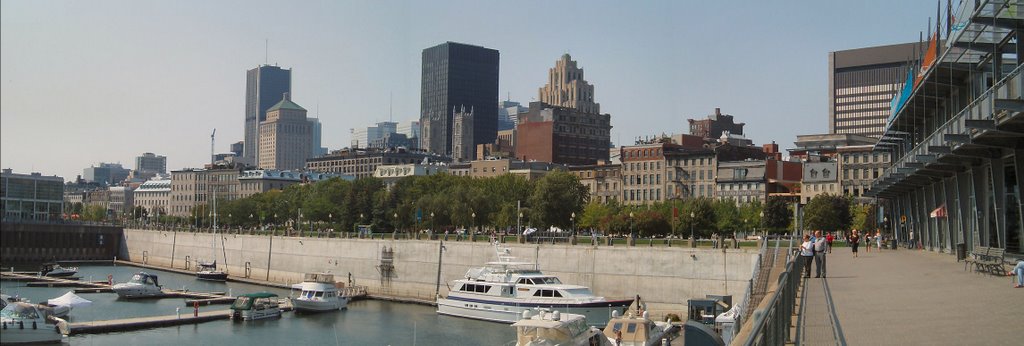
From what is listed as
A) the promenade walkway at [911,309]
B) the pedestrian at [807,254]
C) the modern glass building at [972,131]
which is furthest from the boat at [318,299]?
the promenade walkway at [911,309]

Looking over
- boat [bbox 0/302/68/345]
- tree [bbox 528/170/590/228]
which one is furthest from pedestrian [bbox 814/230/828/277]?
tree [bbox 528/170/590/228]

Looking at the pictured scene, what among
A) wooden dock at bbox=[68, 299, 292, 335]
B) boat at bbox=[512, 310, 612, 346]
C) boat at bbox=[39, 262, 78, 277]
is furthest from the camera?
boat at bbox=[39, 262, 78, 277]

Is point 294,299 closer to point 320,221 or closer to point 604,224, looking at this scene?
point 604,224

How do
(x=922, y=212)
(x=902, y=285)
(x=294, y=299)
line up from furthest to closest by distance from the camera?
1. (x=294, y=299)
2. (x=922, y=212)
3. (x=902, y=285)

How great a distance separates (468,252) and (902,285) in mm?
57769

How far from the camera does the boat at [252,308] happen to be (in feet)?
234

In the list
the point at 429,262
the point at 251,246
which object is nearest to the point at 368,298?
the point at 429,262

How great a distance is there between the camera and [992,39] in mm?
38531

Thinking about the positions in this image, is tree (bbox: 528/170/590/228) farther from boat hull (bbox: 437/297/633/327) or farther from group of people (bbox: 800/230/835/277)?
group of people (bbox: 800/230/835/277)

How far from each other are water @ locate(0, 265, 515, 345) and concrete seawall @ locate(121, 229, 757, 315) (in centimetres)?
559

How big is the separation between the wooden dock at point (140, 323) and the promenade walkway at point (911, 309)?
45.7 metres

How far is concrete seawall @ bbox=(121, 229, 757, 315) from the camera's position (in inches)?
2630

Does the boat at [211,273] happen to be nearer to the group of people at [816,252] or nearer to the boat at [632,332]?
the boat at [632,332]

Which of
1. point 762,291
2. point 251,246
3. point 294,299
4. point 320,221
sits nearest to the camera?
point 762,291
